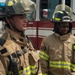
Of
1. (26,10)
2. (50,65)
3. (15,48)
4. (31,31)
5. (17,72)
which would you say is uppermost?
(26,10)

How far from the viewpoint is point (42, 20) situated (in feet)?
30.1

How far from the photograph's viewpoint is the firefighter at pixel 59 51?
12.2 ft

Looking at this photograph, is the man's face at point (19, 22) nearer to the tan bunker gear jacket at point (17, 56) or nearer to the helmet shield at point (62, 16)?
the tan bunker gear jacket at point (17, 56)

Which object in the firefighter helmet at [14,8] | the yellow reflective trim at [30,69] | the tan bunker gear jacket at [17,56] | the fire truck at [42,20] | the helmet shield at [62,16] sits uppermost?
the firefighter helmet at [14,8]

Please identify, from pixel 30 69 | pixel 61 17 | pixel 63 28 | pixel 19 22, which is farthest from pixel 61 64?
pixel 19 22

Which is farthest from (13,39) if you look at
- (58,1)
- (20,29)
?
(58,1)

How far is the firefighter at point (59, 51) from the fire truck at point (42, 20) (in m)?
4.48

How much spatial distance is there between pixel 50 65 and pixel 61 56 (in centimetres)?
19

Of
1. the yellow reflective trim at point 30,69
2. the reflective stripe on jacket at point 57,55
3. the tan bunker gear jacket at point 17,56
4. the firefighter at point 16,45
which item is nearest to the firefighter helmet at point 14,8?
the firefighter at point 16,45

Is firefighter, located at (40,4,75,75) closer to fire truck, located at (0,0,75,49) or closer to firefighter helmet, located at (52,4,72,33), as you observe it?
firefighter helmet, located at (52,4,72,33)

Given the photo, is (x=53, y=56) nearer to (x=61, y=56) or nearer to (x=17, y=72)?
(x=61, y=56)

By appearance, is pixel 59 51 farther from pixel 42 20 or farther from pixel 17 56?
pixel 42 20

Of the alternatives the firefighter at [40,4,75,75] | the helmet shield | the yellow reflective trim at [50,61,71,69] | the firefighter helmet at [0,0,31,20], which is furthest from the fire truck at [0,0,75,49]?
the firefighter helmet at [0,0,31,20]

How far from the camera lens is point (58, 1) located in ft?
28.4
